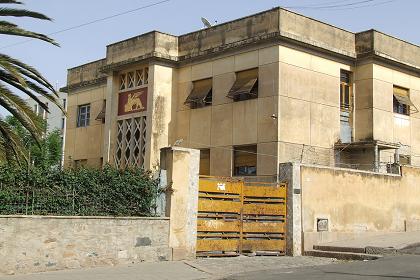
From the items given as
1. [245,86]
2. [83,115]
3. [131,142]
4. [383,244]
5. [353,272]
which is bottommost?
[353,272]

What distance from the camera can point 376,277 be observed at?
11.6 meters

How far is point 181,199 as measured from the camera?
15.1 m

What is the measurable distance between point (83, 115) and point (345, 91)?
51.0 feet

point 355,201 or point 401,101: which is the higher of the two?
point 401,101

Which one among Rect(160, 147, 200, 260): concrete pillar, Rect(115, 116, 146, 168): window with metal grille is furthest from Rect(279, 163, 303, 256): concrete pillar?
Rect(115, 116, 146, 168): window with metal grille

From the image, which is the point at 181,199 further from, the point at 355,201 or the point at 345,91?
the point at 345,91

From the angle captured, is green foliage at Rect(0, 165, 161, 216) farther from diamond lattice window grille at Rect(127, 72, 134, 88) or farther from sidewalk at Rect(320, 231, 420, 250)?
A: diamond lattice window grille at Rect(127, 72, 134, 88)

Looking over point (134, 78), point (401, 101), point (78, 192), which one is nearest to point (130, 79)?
point (134, 78)

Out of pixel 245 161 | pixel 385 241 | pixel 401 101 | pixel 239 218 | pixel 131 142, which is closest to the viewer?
pixel 239 218

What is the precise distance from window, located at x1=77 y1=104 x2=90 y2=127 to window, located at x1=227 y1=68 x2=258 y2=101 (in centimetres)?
1149

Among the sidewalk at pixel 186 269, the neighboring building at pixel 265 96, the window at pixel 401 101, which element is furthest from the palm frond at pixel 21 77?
the window at pixel 401 101

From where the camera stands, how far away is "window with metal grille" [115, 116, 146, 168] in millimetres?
26172

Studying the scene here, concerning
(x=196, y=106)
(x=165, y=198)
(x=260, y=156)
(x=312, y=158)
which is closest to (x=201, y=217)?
(x=165, y=198)

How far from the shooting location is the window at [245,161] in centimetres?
2320
